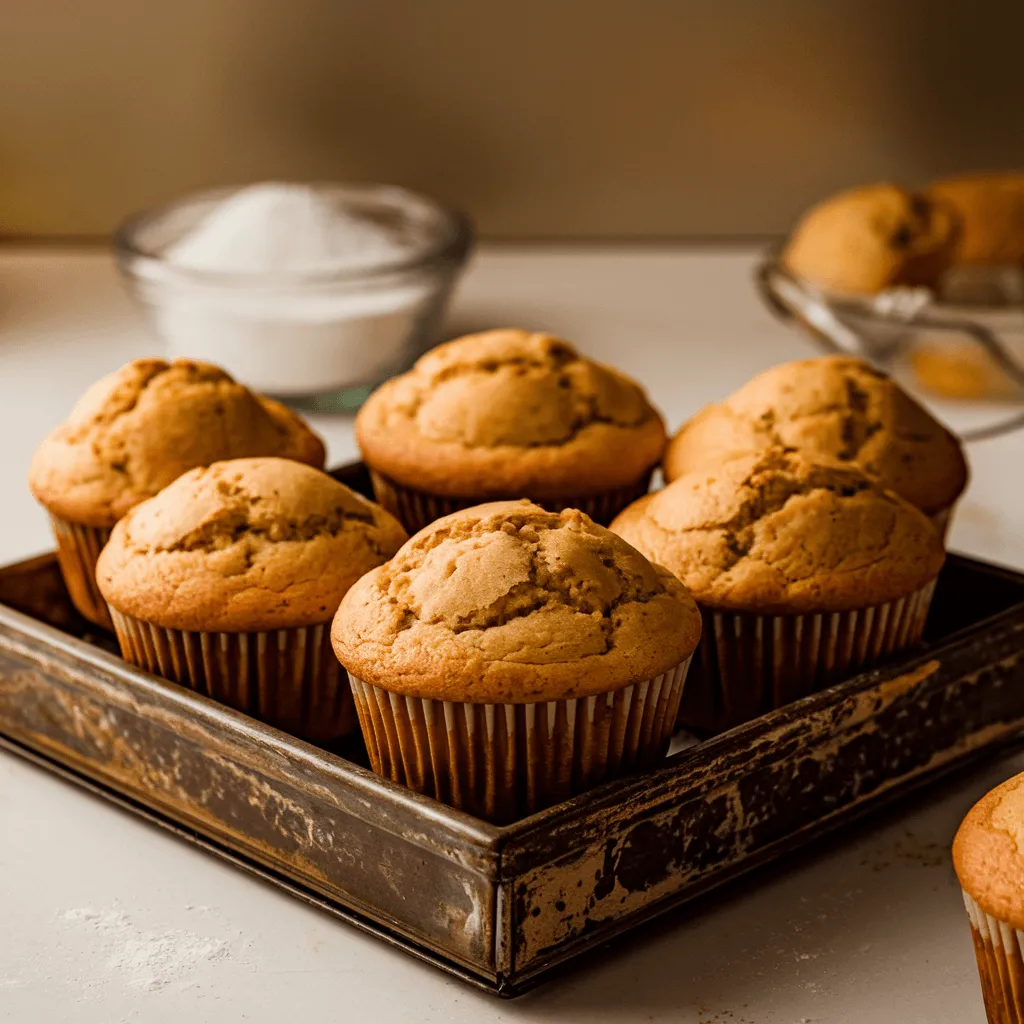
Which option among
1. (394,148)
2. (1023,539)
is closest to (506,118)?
(394,148)

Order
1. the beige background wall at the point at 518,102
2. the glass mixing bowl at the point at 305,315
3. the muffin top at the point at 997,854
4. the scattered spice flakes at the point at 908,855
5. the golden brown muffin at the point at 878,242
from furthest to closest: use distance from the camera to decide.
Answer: the beige background wall at the point at 518,102 → the golden brown muffin at the point at 878,242 → the glass mixing bowl at the point at 305,315 → the scattered spice flakes at the point at 908,855 → the muffin top at the point at 997,854

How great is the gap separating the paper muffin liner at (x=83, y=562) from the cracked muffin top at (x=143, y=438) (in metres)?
0.02

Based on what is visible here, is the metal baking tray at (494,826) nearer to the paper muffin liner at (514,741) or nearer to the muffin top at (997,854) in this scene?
the paper muffin liner at (514,741)

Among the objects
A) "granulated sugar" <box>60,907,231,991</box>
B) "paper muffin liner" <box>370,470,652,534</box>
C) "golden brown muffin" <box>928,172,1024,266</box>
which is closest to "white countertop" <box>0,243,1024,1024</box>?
"granulated sugar" <box>60,907,231,991</box>

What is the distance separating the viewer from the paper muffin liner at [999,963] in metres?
0.96

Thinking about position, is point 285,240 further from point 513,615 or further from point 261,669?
point 513,615

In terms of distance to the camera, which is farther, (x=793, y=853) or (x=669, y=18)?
(x=669, y=18)

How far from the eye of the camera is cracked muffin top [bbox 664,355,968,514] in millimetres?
1514

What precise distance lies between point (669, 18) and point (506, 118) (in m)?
0.35

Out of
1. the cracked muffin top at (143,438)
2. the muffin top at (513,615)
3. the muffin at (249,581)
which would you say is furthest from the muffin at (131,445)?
the muffin top at (513,615)

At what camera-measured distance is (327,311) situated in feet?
7.57

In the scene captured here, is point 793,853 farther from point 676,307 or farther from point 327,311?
point 676,307

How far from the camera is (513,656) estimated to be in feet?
3.69

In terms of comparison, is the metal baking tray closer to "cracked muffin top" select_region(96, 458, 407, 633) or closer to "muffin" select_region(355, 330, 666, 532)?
"cracked muffin top" select_region(96, 458, 407, 633)
